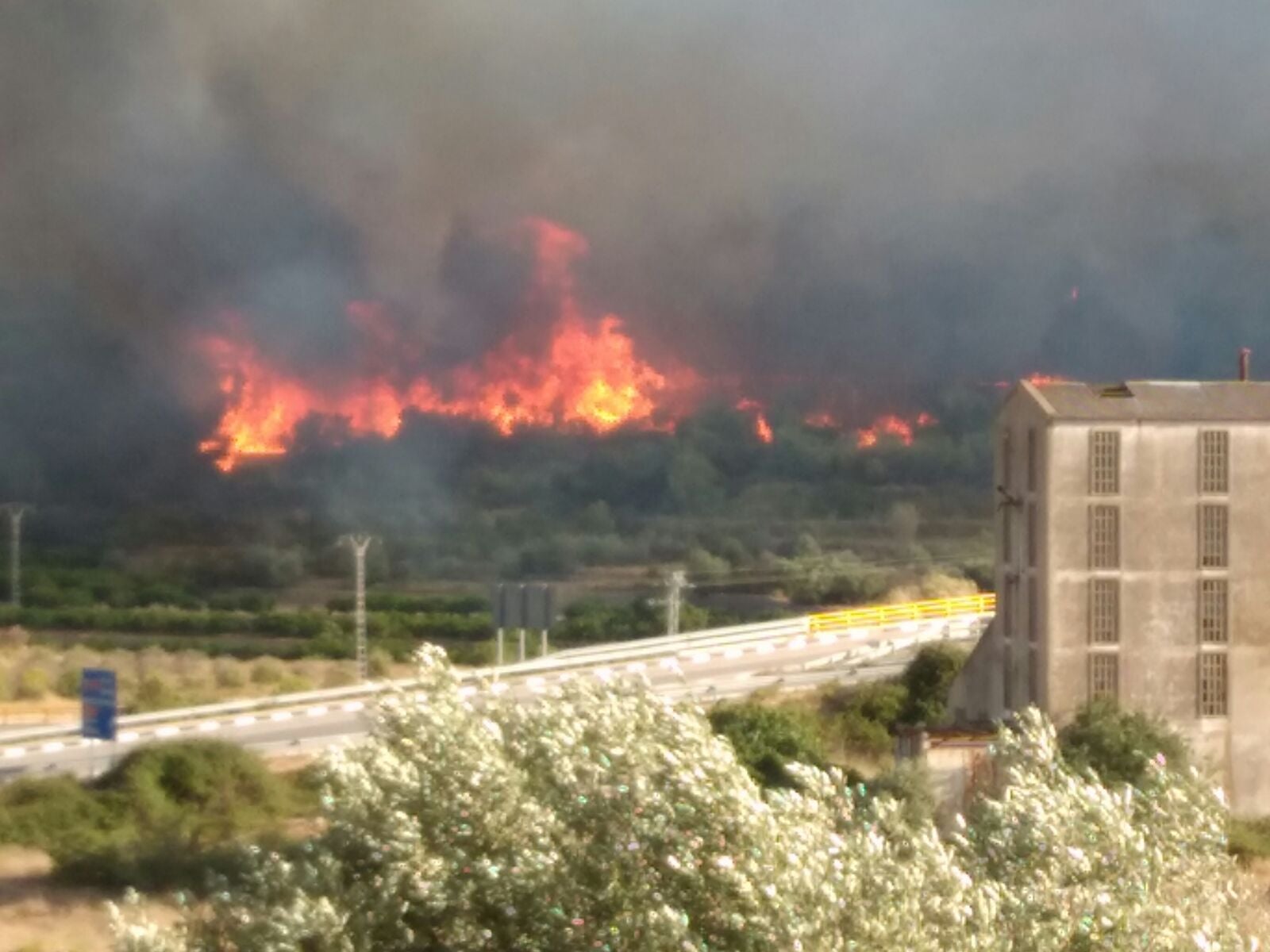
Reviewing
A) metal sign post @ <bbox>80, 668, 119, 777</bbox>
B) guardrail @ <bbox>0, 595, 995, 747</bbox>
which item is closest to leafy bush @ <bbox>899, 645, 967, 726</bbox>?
guardrail @ <bbox>0, 595, 995, 747</bbox>

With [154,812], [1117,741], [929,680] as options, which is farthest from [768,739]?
[929,680]

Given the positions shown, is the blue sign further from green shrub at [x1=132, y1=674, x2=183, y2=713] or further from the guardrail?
green shrub at [x1=132, y1=674, x2=183, y2=713]

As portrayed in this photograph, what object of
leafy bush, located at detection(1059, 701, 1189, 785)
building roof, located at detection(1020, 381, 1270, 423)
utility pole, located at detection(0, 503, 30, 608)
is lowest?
leafy bush, located at detection(1059, 701, 1189, 785)

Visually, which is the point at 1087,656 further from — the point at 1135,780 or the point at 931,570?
the point at 931,570

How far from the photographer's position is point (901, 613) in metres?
51.9

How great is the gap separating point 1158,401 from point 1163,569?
7.51 feet

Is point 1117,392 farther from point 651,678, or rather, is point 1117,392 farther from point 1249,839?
point 651,678

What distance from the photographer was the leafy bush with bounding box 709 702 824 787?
2791 cm

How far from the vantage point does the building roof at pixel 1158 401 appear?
1145 inches

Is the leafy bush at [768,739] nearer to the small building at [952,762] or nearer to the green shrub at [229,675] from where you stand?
the small building at [952,762]

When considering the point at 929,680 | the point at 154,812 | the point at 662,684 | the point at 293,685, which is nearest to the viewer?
the point at 154,812

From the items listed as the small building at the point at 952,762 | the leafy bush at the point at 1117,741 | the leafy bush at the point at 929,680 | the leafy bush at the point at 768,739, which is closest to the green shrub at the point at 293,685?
the leafy bush at the point at 929,680

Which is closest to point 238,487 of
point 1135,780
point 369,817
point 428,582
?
point 428,582

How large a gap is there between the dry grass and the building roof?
13.8m
